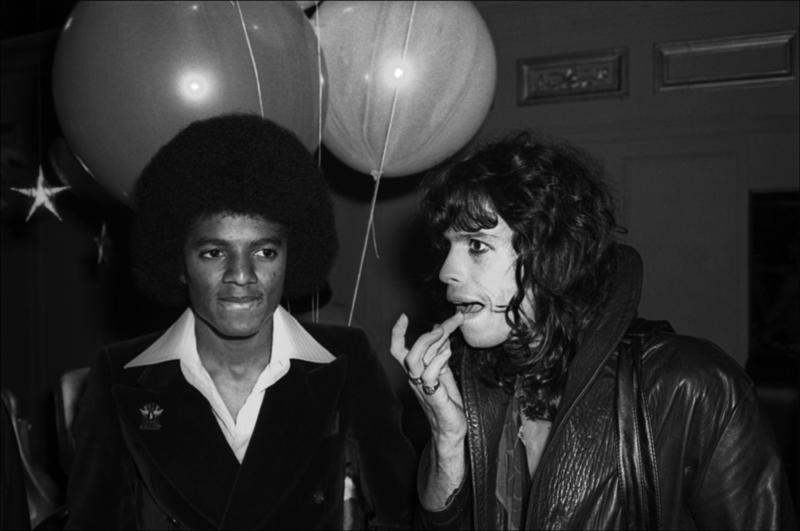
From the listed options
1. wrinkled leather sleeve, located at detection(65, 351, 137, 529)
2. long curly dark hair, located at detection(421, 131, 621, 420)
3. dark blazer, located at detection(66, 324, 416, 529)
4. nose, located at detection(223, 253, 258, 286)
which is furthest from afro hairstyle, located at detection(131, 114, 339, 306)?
long curly dark hair, located at detection(421, 131, 621, 420)

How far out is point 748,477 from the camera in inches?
47.8

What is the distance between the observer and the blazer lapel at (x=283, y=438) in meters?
1.61

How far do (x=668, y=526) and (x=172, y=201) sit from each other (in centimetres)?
133

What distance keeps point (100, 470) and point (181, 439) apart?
199 millimetres

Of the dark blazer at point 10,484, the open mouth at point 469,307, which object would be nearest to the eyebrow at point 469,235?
the open mouth at point 469,307

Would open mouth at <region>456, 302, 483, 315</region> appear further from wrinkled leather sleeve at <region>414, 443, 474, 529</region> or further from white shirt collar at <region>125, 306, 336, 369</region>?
white shirt collar at <region>125, 306, 336, 369</region>

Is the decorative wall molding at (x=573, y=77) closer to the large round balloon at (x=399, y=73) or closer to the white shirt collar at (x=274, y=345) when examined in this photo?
the large round balloon at (x=399, y=73)

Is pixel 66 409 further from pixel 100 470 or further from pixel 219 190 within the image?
pixel 219 190

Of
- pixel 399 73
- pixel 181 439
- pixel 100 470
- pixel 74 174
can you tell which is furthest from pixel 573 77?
pixel 100 470

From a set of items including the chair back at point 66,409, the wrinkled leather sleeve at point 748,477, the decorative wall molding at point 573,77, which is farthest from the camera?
the decorative wall molding at point 573,77

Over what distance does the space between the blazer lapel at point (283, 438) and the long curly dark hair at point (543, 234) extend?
50cm

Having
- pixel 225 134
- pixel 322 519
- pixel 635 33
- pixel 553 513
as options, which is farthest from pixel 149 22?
pixel 635 33

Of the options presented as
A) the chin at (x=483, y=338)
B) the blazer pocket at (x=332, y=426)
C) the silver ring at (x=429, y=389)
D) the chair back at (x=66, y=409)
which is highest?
the chin at (x=483, y=338)

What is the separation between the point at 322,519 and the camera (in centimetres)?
171
